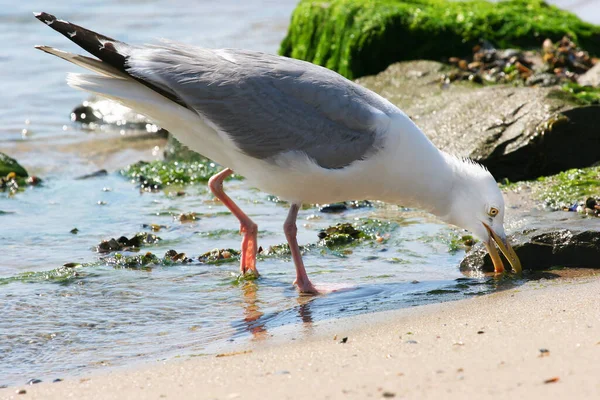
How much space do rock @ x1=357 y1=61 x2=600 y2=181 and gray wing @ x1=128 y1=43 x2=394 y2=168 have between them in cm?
282

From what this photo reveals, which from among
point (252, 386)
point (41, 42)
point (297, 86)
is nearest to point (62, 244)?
point (297, 86)

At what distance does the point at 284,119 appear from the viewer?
21.2ft

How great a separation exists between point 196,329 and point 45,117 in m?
10.4

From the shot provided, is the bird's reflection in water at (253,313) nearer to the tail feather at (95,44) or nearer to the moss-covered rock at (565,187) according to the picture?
the tail feather at (95,44)

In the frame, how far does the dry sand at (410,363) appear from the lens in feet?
12.2

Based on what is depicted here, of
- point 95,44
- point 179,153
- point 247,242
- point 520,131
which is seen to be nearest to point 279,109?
point 247,242

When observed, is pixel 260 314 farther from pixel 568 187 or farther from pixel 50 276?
pixel 568 187

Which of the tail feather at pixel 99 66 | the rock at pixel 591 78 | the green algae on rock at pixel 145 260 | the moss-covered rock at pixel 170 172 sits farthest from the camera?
the rock at pixel 591 78

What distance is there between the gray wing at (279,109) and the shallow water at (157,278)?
3.35 ft

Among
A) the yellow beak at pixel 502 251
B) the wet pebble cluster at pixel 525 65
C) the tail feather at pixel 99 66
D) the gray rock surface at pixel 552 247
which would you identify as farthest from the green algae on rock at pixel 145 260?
the wet pebble cluster at pixel 525 65

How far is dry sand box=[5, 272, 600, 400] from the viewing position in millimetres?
3709

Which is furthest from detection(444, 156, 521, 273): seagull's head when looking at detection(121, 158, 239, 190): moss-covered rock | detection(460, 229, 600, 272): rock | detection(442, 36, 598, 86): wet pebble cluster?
detection(442, 36, 598, 86): wet pebble cluster

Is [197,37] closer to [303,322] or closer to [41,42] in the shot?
[41,42]

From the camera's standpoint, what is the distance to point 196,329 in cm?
574
